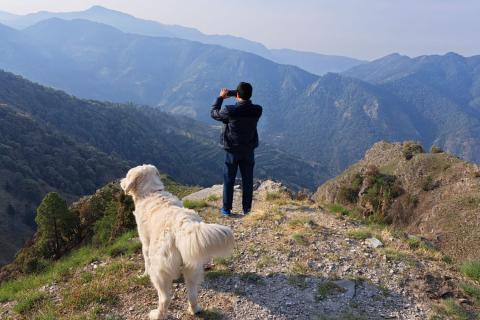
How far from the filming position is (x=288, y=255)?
9555 mm

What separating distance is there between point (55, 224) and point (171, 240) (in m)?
20.4

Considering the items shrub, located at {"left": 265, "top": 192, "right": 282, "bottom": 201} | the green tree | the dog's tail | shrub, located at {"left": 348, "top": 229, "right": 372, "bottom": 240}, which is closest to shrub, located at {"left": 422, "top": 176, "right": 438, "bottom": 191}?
shrub, located at {"left": 265, "top": 192, "right": 282, "bottom": 201}

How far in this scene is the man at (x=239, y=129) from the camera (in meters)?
10.2

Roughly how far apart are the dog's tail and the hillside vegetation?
60.2ft

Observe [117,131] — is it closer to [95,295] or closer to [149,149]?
[149,149]

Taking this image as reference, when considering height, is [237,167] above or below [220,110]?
below

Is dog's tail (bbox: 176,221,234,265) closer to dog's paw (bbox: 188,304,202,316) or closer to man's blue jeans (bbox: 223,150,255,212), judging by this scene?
dog's paw (bbox: 188,304,202,316)

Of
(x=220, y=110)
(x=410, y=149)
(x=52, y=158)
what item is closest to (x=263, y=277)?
(x=220, y=110)

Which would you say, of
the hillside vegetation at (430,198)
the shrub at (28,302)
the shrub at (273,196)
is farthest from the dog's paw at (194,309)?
the hillside vegetation at (430,198)

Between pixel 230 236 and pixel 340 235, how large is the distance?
5650 mm

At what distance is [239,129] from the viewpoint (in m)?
10.5

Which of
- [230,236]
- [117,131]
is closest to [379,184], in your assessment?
[230,236]

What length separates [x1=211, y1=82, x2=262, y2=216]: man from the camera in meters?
10.2

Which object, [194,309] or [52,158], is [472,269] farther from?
[52,158]
